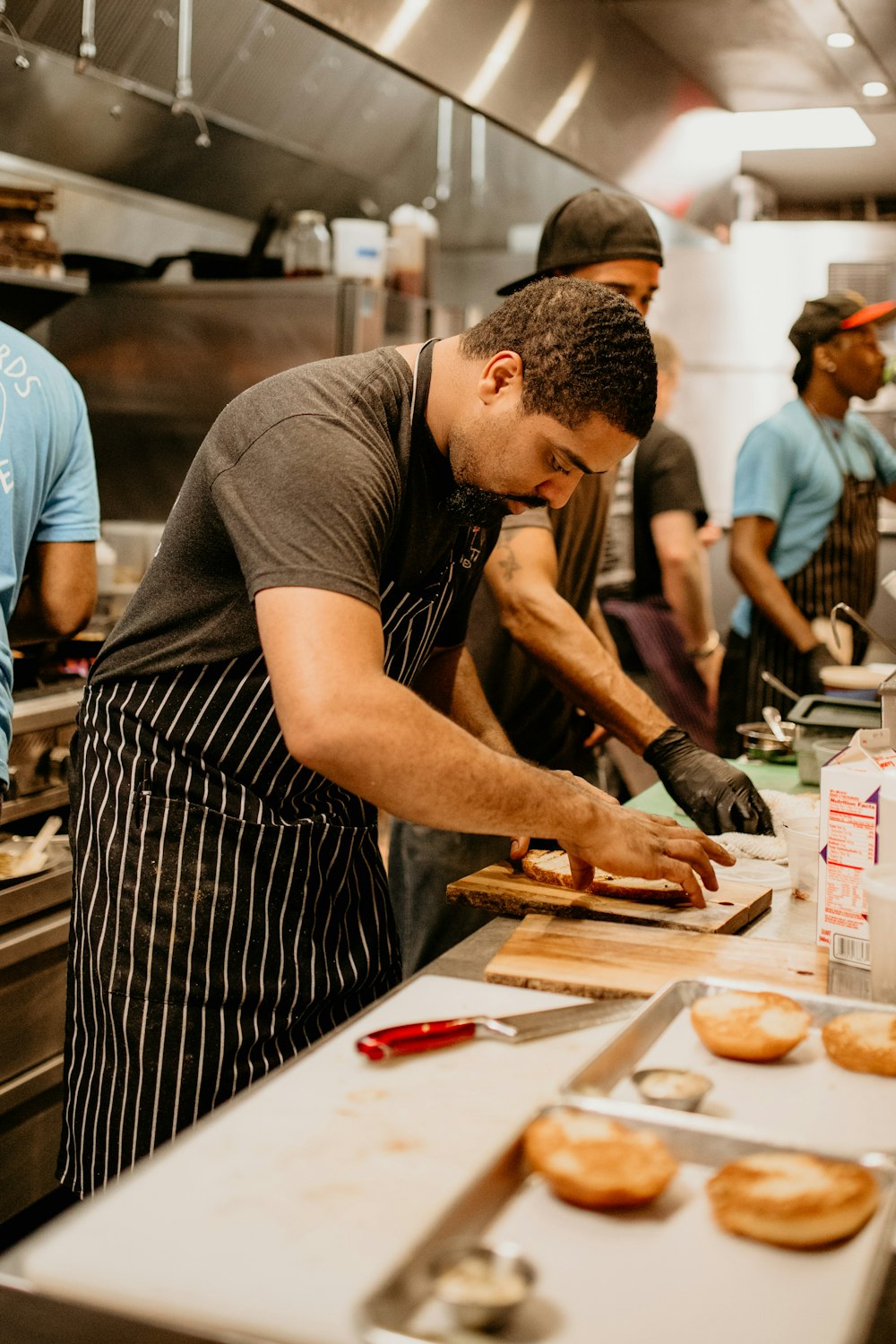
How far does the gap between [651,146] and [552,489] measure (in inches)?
103

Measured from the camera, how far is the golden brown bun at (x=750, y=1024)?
108 centimetres

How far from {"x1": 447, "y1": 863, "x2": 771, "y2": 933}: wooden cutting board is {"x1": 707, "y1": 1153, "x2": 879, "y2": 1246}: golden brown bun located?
64 centimetres

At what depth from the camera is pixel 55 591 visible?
2.48m

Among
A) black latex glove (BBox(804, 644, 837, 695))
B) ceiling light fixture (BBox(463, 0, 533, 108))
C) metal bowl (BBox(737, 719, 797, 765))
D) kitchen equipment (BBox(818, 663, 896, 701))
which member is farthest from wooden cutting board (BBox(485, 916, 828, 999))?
black latex glove (BBox(804, 644, 837, 695))

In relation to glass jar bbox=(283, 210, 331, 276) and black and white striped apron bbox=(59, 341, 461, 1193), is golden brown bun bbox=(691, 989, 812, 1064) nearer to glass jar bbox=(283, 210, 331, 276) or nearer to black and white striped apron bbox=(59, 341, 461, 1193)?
black and white striped apron bbox=(59, 341, 461, 1193)

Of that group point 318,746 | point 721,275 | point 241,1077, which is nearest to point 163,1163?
point 318,746

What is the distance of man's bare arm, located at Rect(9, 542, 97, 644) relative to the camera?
8.06 ft

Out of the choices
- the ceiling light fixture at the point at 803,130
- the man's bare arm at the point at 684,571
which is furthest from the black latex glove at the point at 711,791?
the ceiling light fixture at the point at 803,130

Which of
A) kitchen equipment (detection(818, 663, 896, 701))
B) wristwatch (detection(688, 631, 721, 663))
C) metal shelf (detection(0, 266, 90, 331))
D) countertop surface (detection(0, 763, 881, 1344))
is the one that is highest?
metal shelf (detection(0, 266, 90, 331))

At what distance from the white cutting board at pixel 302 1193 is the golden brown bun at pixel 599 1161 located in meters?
0.03

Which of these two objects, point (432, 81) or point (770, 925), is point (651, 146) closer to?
point (432, 81)

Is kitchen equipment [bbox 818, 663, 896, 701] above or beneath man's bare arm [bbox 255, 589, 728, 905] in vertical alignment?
beneath

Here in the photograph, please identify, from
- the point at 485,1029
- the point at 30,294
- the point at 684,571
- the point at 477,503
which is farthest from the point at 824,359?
the point at 485,1029

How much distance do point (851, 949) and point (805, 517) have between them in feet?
7.22
